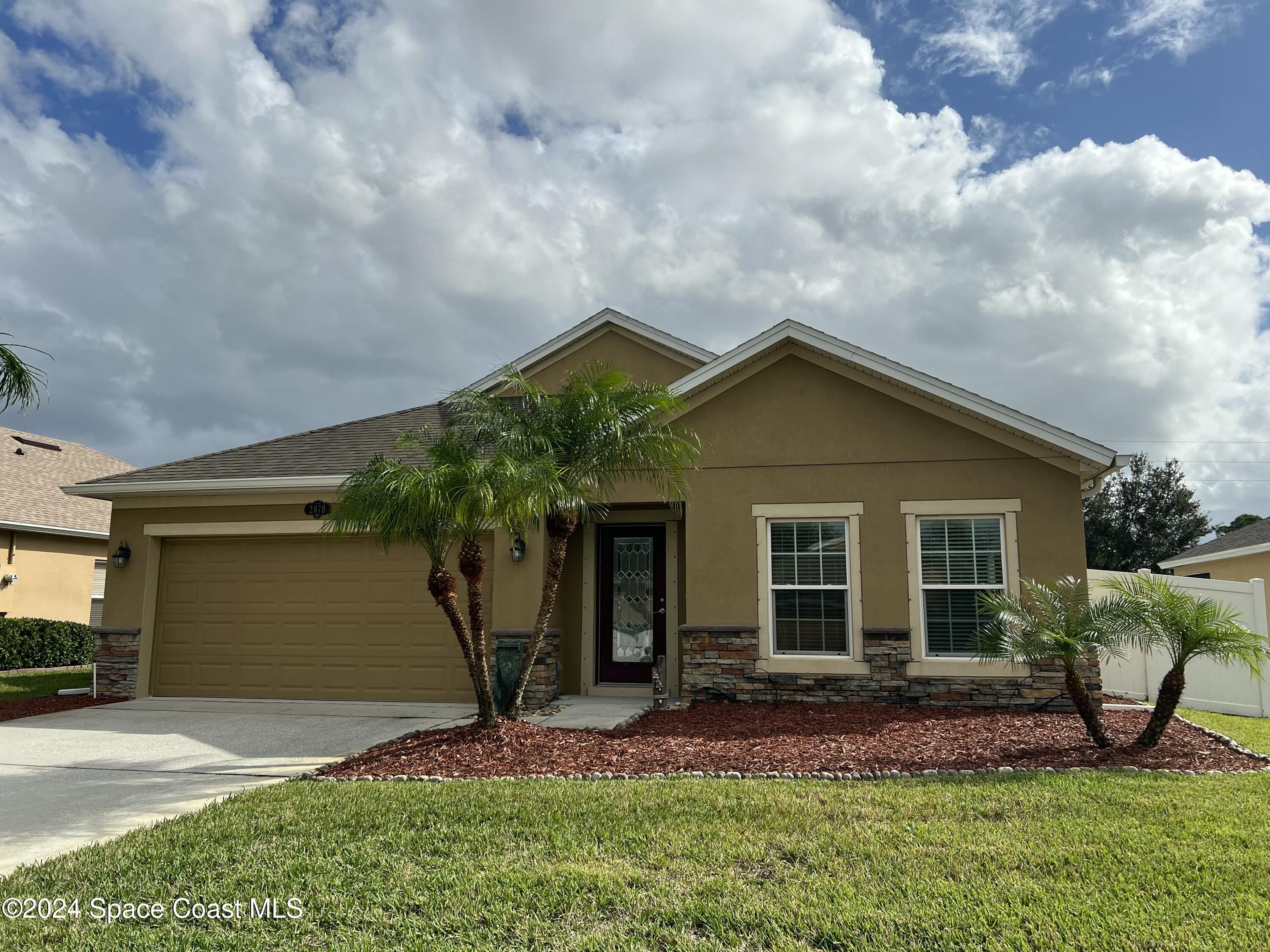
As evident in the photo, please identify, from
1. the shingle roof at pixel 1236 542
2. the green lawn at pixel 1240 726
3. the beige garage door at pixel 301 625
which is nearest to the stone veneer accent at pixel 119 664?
the beige garage door at pixel 301 625

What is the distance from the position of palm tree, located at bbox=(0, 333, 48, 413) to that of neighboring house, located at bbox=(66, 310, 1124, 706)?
3741 mm

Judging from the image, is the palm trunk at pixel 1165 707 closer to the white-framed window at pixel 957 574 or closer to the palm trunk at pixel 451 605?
the white-framed window at pixel 957 574

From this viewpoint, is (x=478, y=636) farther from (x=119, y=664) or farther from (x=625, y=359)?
(x=119, y=664)

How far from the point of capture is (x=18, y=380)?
8.15 meters

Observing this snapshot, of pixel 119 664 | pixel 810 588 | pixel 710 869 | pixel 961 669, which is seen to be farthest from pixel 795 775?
pixel 119 664

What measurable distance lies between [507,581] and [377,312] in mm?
11226

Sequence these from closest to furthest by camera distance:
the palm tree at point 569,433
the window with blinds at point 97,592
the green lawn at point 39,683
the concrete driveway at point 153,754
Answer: the concrete driveway at point 153,754 < the palm tree at point 569,433 < the green lawn at point 39,683 < the window with blinds at point 97,592

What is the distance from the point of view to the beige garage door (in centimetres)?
1160

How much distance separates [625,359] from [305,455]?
557 centimetres

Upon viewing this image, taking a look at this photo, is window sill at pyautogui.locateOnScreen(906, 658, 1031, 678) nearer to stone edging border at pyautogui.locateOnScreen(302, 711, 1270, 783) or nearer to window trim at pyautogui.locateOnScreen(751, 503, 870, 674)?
window trim at pyautogui.locateOnScreen(751, 503, 870, 674)

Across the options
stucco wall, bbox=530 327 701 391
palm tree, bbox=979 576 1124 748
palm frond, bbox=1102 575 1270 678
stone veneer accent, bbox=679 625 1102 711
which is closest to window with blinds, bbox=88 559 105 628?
stucco wall, bbox=530 327 701 391

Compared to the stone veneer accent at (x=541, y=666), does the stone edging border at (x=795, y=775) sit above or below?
below

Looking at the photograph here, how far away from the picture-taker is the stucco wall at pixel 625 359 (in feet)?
45.8

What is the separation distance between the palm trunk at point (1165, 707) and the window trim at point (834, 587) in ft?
10.6
